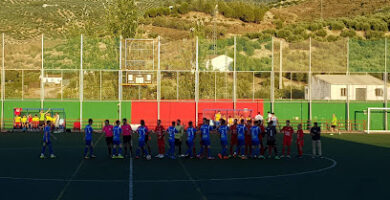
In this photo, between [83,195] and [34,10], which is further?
[34,10]

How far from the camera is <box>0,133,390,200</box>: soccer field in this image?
18.1 meters

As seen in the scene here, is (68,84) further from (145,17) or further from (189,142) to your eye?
(145,17)

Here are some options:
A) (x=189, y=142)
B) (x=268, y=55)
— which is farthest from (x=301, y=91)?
(x=189, y=142)

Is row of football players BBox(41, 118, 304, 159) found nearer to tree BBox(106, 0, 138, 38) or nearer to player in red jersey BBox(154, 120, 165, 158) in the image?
player in red jersey BBox(154, 120, 165, 158)

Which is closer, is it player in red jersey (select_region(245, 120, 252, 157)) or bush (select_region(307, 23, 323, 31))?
player in red jersey (select_region(245, 120, 252, 157))

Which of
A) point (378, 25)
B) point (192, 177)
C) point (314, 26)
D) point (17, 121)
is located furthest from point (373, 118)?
point (378, 25)

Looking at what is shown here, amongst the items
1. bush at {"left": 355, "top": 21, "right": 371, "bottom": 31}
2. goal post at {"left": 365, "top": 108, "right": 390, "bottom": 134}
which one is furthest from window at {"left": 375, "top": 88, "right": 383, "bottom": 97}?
bush at {"left": 355, "top": 21, "right": 371, "bottom": 31}

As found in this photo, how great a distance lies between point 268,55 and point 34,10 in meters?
75.3

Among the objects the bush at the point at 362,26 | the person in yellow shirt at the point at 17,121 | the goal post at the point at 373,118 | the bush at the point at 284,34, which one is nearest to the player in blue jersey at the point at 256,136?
the goal post at the point at 373,118

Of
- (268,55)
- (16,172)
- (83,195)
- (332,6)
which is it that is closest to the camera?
(83,195)

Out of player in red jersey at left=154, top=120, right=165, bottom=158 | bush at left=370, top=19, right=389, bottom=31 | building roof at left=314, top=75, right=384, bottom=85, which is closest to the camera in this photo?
player in red jersey at left=154, top=120, right=165, bottom=158

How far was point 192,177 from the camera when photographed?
71.7 ft

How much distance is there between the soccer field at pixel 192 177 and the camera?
18.1 meters

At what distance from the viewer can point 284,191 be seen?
1866 cm
